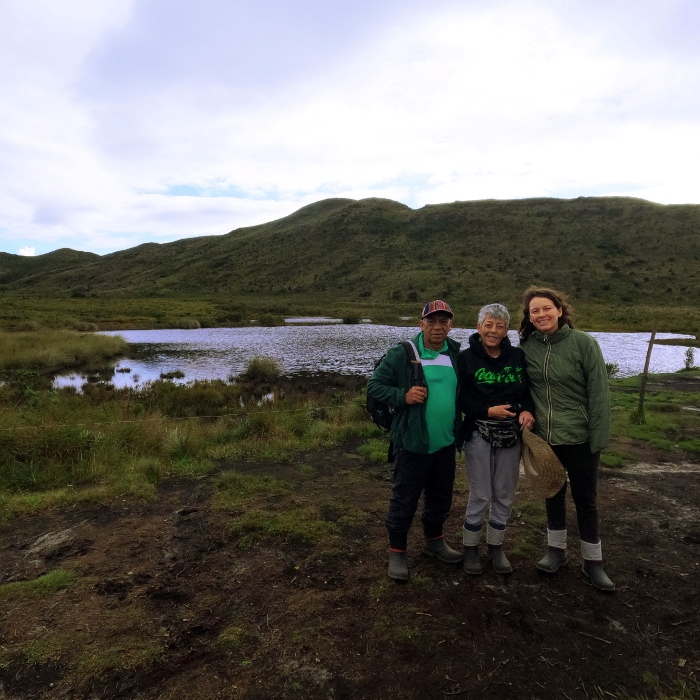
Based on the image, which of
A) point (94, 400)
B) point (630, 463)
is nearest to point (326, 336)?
point (94, 400)

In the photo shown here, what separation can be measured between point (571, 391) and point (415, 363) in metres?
1.18

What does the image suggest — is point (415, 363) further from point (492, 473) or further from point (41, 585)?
point (41, 585)

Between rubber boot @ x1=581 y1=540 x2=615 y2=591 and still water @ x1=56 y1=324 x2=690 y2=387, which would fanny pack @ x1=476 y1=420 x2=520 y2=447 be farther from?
still water @ x1=56 y1=324 x2=690 y2=387

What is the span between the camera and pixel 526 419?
11.7 ft

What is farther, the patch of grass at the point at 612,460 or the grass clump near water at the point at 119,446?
the patch of grass at the point at 612,460

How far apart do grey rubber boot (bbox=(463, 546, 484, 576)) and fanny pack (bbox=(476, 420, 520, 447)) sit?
0.93 m

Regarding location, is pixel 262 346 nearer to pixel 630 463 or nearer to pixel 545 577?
pixel 630 463

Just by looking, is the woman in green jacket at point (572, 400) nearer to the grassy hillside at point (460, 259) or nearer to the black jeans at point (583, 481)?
the black jeans at point (583, 481)

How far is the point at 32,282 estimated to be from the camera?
15100cm

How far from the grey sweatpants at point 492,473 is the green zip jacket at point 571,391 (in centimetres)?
32

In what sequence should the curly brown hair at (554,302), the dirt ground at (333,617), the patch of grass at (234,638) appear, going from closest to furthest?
the dirt ground at (333,617), the patch of grass at (234,638), the curly brown hair at (554,302)

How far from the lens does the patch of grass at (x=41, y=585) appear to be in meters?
3.58

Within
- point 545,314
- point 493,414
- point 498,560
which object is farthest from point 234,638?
point 545,314

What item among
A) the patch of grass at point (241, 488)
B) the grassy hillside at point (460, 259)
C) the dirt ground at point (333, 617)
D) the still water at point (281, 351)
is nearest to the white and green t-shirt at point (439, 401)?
the dirt ground at point (333, 617)
